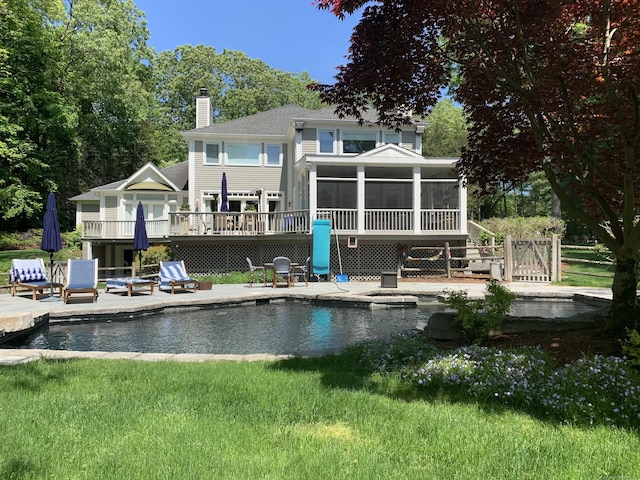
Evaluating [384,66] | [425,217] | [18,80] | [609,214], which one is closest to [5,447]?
[384,66]

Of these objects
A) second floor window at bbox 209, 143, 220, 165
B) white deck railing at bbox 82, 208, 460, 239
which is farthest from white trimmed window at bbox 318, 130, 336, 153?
second floor window at bbox 209, 143, 220, 165

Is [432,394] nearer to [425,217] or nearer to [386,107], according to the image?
[386,107]

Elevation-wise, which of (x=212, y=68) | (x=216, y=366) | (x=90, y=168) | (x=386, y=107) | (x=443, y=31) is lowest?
(x=216, y=366)

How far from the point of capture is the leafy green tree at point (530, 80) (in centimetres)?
514

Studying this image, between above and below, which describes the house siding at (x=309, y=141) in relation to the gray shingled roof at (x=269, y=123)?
below

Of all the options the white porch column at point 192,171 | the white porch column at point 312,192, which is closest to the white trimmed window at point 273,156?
the white porch column at point 192,171

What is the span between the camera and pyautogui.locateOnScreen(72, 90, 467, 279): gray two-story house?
18594 mm

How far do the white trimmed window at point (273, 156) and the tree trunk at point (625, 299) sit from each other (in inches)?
771

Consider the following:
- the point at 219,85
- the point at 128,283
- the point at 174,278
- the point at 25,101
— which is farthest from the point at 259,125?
the point at 219,85

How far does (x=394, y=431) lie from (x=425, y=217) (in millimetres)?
16422

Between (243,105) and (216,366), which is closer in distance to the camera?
(216,366)

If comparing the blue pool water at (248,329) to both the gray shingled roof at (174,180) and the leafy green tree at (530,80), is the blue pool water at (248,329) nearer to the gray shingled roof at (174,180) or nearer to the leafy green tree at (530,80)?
the leafy green tree at (530,80)

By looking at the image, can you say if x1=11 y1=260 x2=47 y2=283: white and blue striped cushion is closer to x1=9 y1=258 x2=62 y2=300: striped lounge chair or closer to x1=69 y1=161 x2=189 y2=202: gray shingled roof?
x1=9 y1=258 x2=62 y2=300: striped lounge chair

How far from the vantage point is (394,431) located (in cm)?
320
